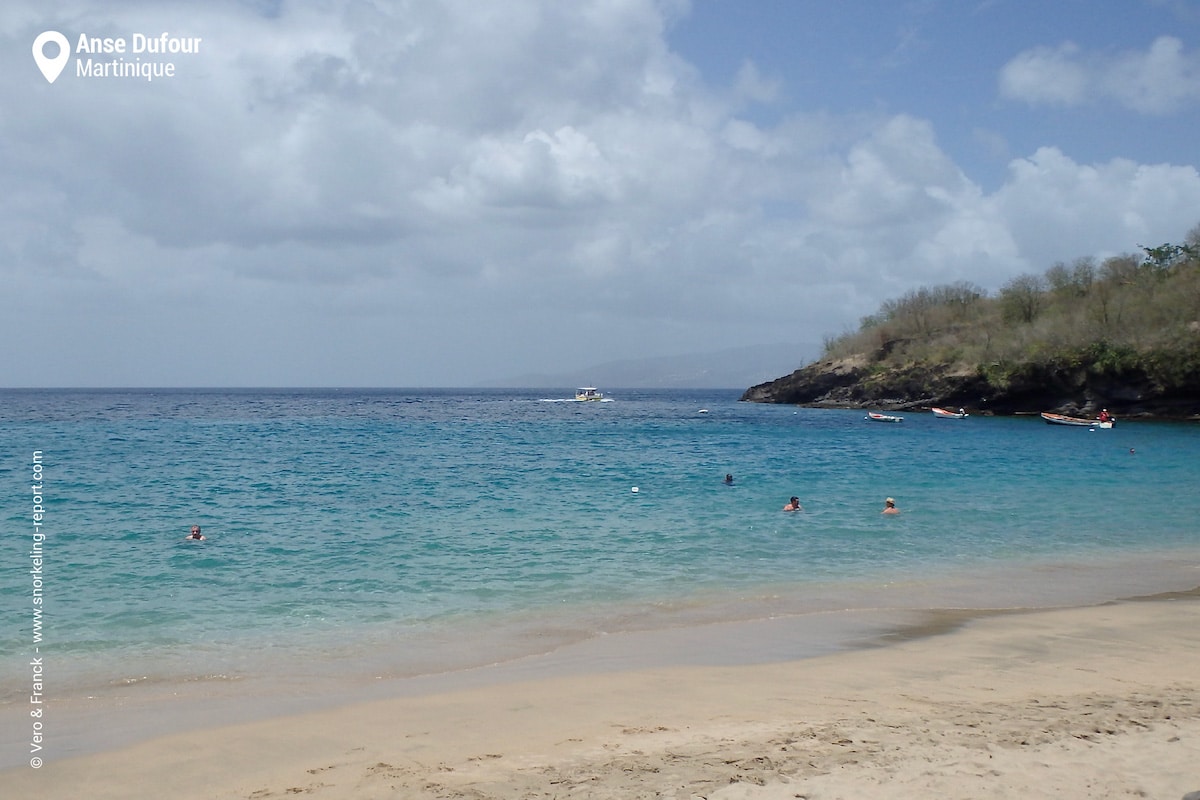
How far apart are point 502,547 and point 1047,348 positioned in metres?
75.6

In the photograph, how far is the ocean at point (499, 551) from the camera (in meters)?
11.2

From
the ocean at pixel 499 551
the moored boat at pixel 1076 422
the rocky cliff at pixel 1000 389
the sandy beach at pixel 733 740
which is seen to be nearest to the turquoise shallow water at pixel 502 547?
the ocean at pixel 499 551

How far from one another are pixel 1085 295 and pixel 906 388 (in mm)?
21993

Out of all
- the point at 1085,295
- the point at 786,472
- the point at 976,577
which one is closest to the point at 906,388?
the point at 1085,295

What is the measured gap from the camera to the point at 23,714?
8609 millimetres

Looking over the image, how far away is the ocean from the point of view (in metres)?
11.2

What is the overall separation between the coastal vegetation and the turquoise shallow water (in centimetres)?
3975

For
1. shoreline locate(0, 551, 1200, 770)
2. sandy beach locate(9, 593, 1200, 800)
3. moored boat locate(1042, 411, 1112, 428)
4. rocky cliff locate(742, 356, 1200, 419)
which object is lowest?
shoreline locate(0, 551, 1200, 770)

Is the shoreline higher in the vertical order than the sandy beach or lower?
lower

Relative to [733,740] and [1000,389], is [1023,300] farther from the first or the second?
[733,740]

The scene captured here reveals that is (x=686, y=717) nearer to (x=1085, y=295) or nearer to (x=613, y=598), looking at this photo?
(x=613, y=598)

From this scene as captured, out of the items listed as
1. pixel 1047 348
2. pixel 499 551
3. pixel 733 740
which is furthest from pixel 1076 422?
pixel 733 740

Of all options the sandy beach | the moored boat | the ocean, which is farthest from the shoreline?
the moored boat

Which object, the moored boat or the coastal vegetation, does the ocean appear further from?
the coastal vegetation
